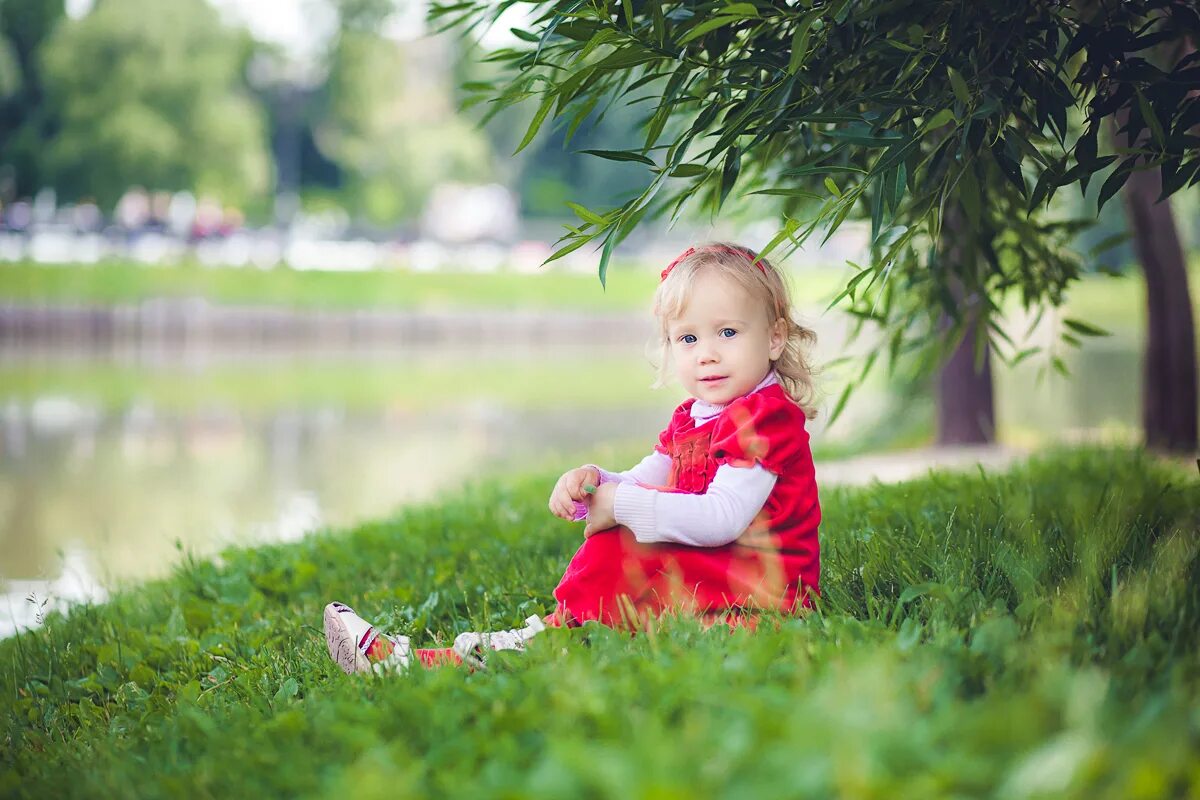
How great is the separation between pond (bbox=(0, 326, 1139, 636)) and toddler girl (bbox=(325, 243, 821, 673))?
2305 mm

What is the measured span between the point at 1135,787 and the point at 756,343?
1695 mm

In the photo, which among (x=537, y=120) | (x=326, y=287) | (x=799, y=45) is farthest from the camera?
(x=326, y=287)

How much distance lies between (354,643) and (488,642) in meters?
0.39

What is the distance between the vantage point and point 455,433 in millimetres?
15891

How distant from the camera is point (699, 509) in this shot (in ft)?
9.36

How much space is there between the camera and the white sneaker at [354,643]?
293 centimetres

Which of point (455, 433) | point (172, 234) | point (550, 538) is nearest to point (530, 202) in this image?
point (172, 234)

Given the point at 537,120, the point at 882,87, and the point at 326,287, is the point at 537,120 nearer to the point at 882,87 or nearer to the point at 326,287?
the point at 882,87

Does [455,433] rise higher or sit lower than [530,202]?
lower

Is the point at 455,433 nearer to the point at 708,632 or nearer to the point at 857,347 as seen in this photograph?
the point at 857,347

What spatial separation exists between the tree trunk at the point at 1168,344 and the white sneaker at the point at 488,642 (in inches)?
254

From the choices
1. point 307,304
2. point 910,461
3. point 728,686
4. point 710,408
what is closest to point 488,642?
point 710,408

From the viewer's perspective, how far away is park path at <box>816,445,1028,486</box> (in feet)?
25.1

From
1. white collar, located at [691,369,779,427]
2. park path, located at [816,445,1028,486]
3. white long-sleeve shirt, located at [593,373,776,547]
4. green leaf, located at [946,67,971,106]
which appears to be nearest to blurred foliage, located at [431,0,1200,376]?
green leaf, located at [946,67,971,106]
